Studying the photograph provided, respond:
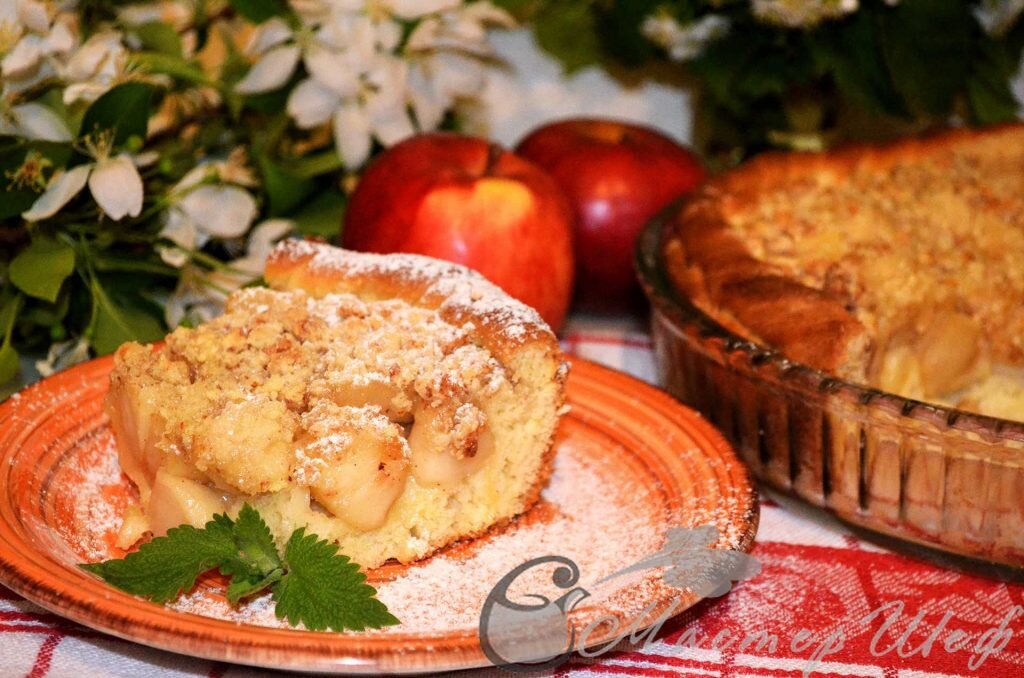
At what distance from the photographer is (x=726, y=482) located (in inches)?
52.6

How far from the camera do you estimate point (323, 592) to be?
3.68 feet

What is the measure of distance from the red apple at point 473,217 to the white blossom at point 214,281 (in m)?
0.16

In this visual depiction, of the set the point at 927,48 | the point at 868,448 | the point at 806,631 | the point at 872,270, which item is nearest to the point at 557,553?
the point at 806,631

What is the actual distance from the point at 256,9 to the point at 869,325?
116 cm

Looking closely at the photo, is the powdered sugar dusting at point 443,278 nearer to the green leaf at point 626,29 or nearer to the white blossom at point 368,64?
the white blossom at point 368,64

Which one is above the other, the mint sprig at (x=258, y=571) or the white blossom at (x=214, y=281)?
the mint sprig at (x=258, y=571)

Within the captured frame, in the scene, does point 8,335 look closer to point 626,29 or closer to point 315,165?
point 315,165

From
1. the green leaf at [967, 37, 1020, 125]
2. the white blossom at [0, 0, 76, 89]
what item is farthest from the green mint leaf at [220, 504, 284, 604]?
the green leaf at [967, 37, 1020, 125]

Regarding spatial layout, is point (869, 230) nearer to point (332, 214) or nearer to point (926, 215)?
point (926, 215)

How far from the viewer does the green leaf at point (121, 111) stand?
5.39ft

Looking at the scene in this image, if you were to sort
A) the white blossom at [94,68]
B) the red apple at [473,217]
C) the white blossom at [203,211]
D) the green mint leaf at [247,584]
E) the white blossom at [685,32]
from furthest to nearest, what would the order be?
the white blossom at [685,32] < the red apple at [473,217] < the white blossom at [203,211] < the white blossom at [94,68] < the green mint leaf at [247,584]

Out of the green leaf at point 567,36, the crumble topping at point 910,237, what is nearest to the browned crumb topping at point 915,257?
the crumble topping at point 910,237

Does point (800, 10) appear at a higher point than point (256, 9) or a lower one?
higher

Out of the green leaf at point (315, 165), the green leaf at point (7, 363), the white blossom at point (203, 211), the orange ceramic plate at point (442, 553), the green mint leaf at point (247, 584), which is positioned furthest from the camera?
the green leaf at point (315, 165)
